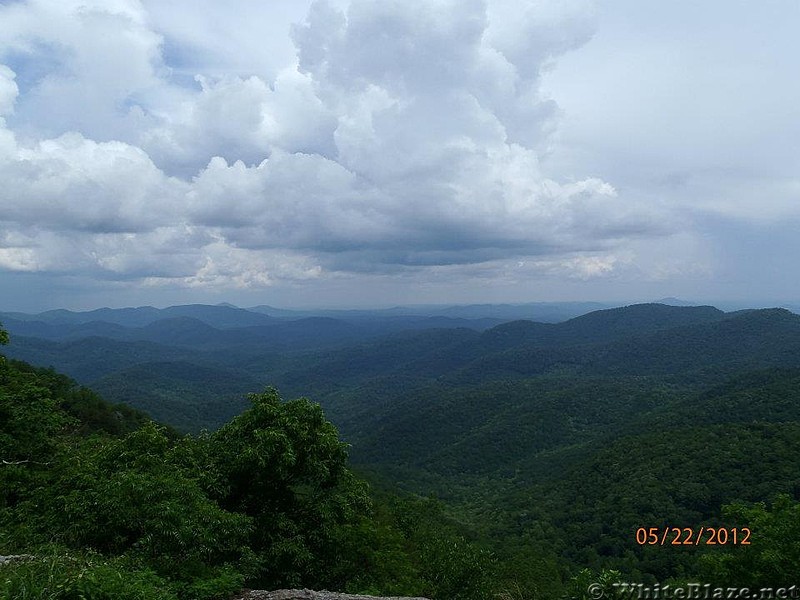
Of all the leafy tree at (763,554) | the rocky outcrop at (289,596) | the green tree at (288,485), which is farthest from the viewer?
the green tree at (288,485)

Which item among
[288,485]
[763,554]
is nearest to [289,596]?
[288,485]

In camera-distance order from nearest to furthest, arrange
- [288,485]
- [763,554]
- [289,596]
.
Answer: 1. [289,596]
2. [763,554]
3. [288,485]

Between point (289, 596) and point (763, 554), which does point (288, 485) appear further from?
point (763, 554)

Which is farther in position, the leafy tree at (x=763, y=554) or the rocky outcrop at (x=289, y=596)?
the leafy tree at (x=763, y=554)

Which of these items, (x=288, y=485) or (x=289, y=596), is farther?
(x=288, y=485)

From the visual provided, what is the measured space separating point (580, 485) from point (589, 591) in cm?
10354

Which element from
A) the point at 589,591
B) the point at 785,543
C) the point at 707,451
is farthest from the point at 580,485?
the point at 589,591

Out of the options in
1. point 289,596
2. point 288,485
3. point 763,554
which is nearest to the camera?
point 289,596

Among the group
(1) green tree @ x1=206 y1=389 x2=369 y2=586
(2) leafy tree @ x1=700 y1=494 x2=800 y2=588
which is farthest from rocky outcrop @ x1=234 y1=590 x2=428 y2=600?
(2) leafy tree @ x1=700 y1=494 x2=800 y2=588

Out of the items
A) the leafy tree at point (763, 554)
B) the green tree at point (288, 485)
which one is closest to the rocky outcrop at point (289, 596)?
the green tree at point (288, 485)

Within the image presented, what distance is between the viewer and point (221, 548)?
44.8 ft

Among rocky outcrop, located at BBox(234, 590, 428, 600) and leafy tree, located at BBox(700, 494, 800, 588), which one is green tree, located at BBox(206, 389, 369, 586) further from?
leafy tree, located at BBox(700, 494, 800, 588)

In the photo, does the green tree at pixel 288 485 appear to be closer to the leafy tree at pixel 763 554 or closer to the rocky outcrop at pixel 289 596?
the rocky outcrop at pixel 289 596

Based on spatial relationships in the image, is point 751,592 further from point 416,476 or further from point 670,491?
point 416,476
